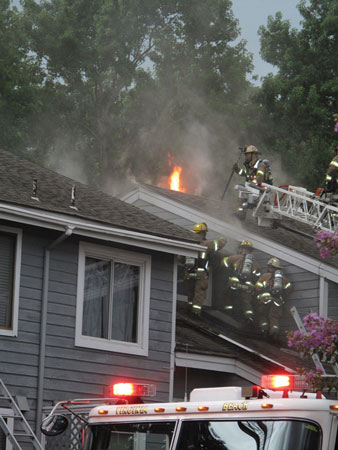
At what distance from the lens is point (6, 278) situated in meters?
14.7

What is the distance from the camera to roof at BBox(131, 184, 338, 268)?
2183 cm

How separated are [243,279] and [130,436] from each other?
40.2 ft

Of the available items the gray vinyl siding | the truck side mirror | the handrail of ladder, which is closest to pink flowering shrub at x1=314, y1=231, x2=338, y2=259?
the truck side mirror

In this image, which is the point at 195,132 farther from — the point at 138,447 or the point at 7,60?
the point at 138,447

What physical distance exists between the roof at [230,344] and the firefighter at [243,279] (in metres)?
0.44

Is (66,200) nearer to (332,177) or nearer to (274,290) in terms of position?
(274,290)

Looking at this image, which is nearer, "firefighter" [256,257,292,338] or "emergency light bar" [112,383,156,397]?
"emergency light bar" [112,383,156,397]

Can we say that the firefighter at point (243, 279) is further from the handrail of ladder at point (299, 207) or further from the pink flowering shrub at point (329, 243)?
the pink flowering shrub at point (329, 243)

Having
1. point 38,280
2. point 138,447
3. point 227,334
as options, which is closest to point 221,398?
point 138,447

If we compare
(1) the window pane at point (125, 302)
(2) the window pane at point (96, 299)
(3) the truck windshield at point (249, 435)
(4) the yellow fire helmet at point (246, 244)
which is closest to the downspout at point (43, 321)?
(2) the window pane at point (96, 299)

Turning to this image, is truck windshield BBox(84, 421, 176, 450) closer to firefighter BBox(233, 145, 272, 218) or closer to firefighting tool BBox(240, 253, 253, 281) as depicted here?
firefighting tool BBox(240, 253, 253, 281)

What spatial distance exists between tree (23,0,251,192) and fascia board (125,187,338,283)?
73.3ft

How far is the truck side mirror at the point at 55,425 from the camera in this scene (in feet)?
30.7

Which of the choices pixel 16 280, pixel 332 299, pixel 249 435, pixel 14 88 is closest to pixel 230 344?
pixel 332 299
